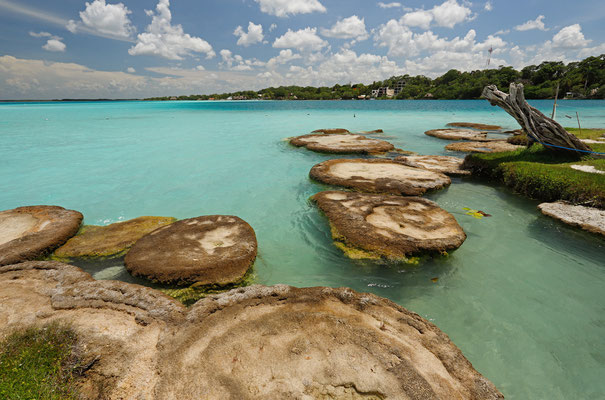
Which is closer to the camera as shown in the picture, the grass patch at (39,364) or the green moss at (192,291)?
the grass patch at (39,364)

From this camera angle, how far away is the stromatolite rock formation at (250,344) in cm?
306

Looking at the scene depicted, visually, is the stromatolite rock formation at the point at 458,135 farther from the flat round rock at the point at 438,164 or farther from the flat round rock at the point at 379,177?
the flat round rock at the point at 379,177

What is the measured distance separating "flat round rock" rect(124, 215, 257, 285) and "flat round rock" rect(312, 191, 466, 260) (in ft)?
8.42

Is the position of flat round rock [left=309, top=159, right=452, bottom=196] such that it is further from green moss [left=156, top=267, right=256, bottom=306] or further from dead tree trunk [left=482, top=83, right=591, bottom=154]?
green moss [left=156, top=267, right=256, bottom=306]

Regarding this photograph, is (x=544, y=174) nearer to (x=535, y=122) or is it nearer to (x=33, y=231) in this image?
(x=535, y=122)

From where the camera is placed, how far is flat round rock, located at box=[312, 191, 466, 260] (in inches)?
250

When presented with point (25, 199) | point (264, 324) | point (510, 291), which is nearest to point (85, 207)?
point (25, 199)

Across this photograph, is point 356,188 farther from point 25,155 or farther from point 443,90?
point 443,90

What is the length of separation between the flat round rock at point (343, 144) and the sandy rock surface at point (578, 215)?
1086cm

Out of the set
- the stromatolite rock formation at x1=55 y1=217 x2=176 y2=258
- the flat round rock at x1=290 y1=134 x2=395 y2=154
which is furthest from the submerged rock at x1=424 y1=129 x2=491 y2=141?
the stromatolite rock formation at x1=55 y1=217 x2=176 y2=258

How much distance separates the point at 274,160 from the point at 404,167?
8245mm

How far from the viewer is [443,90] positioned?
398ft

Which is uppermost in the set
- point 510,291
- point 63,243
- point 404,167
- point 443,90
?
point 443,90

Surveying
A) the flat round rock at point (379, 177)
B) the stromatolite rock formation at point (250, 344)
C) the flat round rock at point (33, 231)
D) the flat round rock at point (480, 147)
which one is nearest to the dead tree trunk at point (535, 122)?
the flat round rock at point (379, 177)
